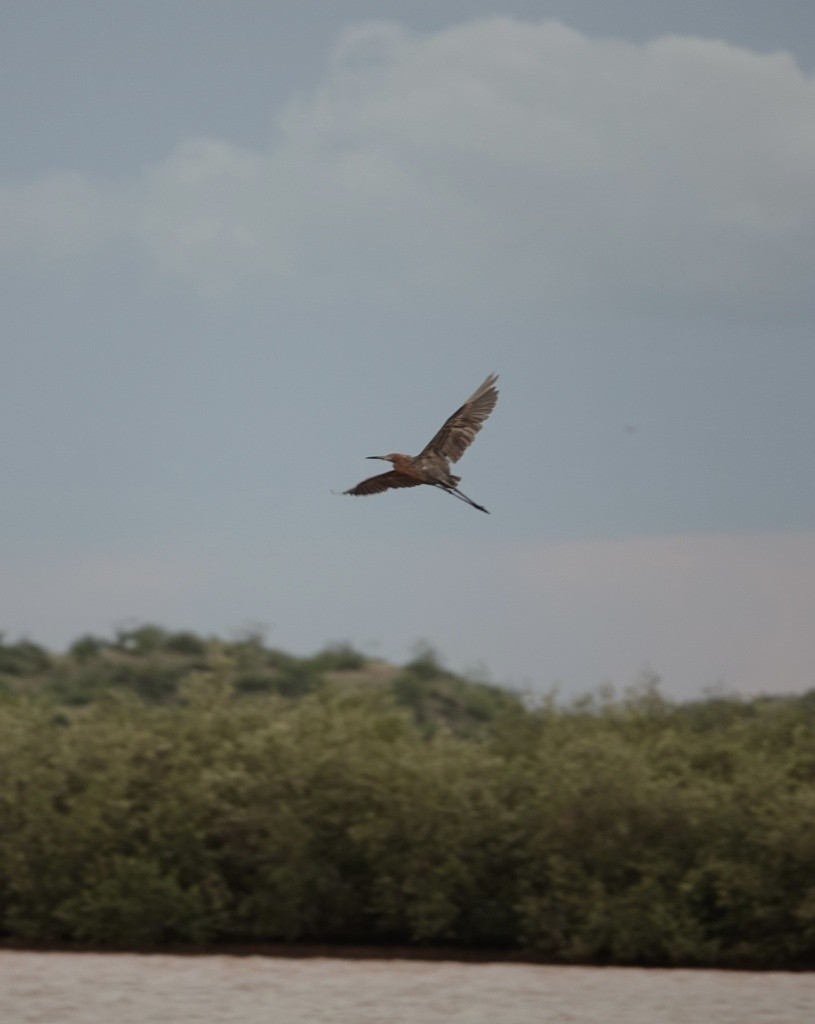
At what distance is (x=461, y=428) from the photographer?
541 cm

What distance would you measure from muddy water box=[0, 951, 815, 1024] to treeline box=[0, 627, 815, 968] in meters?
0.73

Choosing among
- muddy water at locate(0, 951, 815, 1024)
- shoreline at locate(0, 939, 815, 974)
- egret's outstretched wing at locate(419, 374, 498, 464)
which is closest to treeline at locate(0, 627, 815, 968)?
shoreline at locate(0, 939, 815, 974)

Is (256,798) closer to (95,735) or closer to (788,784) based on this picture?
(95,735)

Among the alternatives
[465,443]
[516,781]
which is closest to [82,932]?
[516,781]

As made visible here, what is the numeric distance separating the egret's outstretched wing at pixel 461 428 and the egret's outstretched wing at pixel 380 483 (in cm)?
10

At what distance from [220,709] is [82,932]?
94.9 inches

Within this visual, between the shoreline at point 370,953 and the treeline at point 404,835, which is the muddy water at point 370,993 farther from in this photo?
the treeline at point 404,835

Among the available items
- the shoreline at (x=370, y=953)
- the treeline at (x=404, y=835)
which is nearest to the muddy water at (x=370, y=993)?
the shoreline at (x=370, y=953)

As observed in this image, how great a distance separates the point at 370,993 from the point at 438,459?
6.04 metres

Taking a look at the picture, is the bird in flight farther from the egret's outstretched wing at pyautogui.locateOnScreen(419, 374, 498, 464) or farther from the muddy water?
the muddy water

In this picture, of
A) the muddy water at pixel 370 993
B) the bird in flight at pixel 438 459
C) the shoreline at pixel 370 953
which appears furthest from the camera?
the shoreline at pixel 370 953

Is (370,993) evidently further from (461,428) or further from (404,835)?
(461,428)

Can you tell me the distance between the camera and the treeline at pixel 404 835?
40.6 ft

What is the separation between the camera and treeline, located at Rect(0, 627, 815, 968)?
40.6 feet
